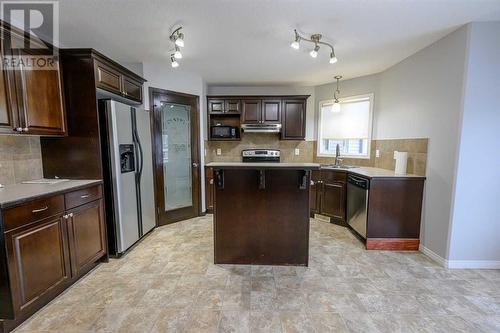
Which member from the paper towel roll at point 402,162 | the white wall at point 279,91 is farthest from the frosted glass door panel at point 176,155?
the paper towel roll at point 402,162

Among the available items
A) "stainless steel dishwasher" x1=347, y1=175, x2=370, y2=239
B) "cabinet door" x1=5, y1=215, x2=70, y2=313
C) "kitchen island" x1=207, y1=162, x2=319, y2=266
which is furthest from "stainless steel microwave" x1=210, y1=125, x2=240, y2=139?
"cabinet door" x1=5, y1=215, x2=70, y2=313

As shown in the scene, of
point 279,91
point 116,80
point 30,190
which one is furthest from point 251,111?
point 30,190

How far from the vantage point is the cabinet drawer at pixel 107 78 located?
2.36 metres

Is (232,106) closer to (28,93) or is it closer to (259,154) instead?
(259,154)

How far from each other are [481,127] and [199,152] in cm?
366

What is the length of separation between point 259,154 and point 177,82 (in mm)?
1983

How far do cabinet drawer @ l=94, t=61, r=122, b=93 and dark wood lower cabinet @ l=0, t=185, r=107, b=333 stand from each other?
1.11 m

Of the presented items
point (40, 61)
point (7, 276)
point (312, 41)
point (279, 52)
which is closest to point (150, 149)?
point (40, 61)

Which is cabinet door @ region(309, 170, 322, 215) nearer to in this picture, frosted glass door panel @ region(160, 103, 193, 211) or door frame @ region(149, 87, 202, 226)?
door frame @ region(149, 87, 202, 226)

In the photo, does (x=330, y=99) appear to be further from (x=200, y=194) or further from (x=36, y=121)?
(x=36, y=121)

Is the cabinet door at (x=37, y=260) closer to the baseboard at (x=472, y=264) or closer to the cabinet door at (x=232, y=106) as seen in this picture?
the cabinet door at (x=232, y=106)

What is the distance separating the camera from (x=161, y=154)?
11.6 feet

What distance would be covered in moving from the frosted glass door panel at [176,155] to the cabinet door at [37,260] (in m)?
1.73

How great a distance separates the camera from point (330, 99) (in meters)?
4.35
